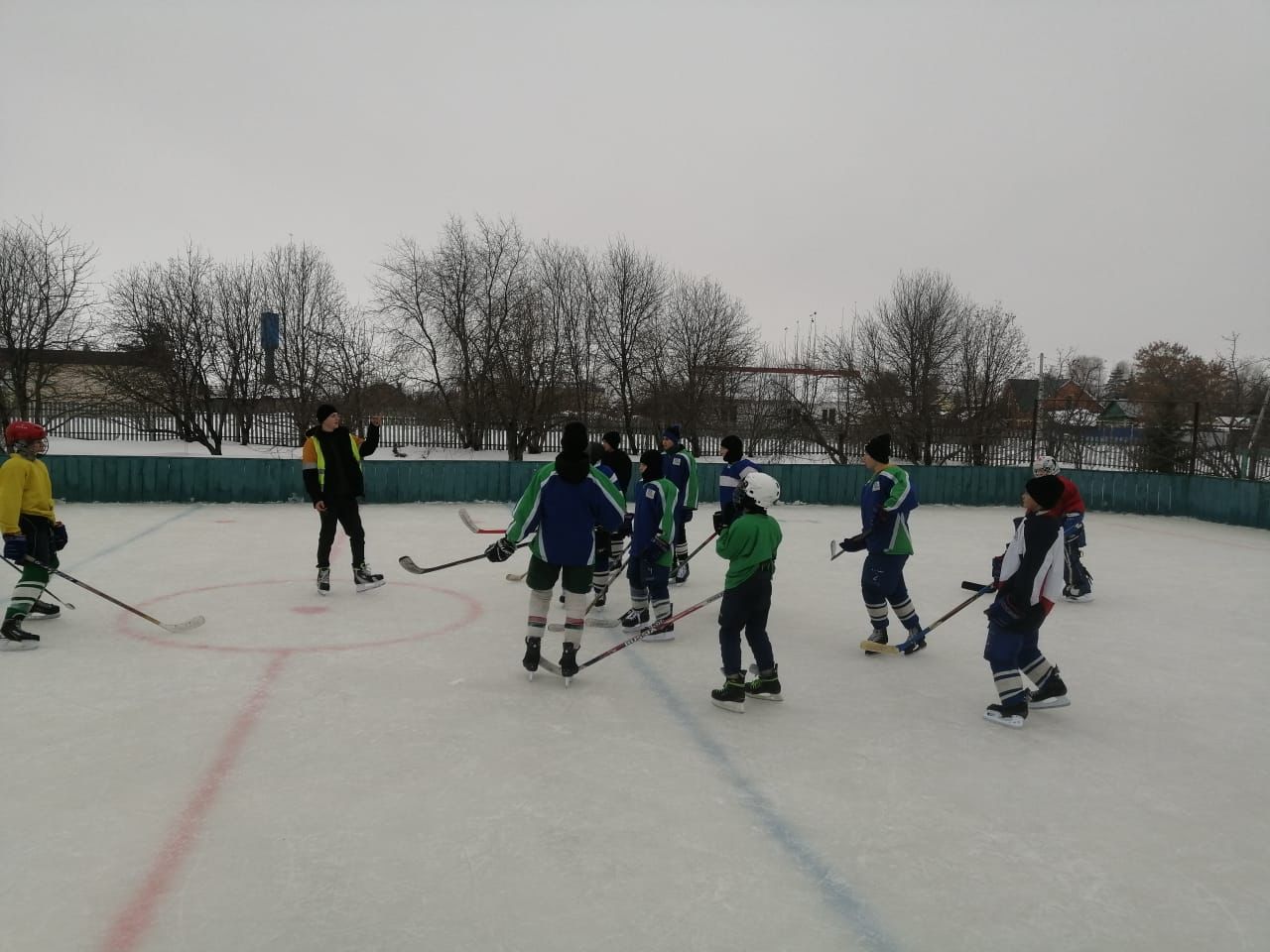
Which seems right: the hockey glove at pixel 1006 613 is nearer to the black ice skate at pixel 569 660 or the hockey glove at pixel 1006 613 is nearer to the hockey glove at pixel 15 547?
the black ice skate at pixel 569 660

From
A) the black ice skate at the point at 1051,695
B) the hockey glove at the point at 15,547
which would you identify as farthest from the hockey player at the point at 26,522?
the black ice skate at the point at 1051,695

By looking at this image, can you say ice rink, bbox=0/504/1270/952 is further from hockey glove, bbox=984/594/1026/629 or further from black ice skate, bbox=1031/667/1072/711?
hockey glove, bbox=984/594/1026/629

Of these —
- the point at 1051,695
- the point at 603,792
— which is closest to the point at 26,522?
the point at 603,792

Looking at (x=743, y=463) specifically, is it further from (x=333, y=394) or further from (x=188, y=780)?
(x=333, y=394)

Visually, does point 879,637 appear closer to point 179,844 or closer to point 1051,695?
point 1051,695

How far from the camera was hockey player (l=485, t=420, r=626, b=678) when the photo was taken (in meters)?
4.91

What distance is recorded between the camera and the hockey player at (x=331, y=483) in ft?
24.3

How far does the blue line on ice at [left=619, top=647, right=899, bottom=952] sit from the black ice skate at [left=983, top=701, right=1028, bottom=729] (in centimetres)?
157

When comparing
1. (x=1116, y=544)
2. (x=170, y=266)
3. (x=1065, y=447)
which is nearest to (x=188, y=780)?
(x=1116, y=544)

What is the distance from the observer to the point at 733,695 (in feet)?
15.3

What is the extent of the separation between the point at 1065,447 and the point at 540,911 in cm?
2250

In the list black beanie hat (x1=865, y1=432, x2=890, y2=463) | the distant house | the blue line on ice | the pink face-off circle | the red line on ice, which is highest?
the distant house

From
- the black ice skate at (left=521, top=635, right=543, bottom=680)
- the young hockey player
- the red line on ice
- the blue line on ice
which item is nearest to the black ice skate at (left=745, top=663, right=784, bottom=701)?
the blue line on ice

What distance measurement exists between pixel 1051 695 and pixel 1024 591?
815 millimetres
